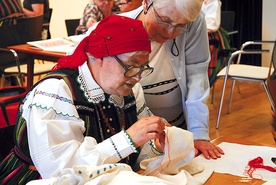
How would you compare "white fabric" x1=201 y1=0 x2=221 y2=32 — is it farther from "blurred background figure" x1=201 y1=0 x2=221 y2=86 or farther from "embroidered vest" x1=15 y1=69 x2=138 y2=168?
"embroidered vest" x1=15 y1=69 x2=138 y2=168

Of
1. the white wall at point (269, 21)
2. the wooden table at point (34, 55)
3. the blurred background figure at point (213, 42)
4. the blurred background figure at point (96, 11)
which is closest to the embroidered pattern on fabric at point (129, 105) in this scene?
the wooden table at point (34, 55)

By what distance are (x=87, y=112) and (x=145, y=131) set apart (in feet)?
0.76

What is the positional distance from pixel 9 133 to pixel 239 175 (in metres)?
0.83

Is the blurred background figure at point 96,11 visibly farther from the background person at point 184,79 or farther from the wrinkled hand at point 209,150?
the wrinkled hand at point 209,150

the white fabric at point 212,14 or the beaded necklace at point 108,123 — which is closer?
the beaded necklace at point 108,123

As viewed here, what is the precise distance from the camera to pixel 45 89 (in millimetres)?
1438

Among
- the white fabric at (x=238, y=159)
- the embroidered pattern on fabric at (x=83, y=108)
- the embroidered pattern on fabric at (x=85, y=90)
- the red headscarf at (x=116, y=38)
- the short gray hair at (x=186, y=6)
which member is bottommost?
the white fabric at (x=238, y=159)

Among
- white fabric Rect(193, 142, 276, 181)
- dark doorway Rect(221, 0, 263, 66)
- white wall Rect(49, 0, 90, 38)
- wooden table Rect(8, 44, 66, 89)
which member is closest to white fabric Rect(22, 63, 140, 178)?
white fabric Rect(193, 142, 276, 181)

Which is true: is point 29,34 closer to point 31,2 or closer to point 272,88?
point 31,2

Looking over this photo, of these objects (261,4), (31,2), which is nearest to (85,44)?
(31,2)

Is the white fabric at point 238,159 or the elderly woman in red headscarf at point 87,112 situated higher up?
the elderly woman in red headscarf at point 87,112

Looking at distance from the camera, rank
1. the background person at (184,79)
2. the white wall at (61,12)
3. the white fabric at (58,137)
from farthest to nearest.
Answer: the white wall at (61,12), the background person at (184,79), the white fabric at (58,137)

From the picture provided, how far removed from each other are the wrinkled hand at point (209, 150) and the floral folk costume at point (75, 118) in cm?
25

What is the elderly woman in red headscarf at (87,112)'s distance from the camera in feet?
4.44
